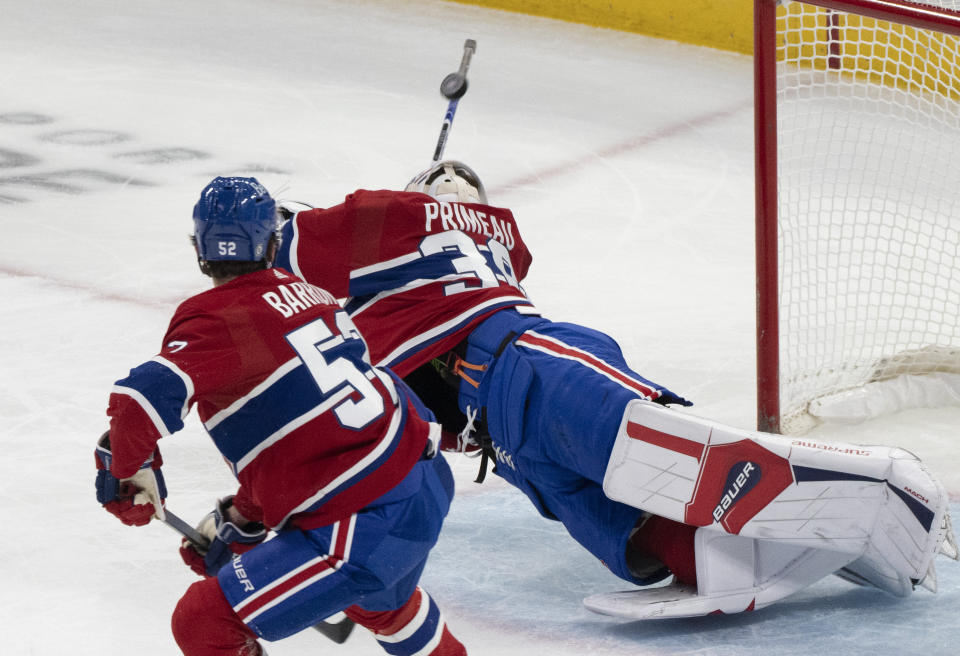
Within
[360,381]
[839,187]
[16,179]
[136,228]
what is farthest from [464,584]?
[16,179]

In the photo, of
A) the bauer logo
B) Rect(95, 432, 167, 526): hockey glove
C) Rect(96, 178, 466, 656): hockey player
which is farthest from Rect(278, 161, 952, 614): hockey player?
Rect(95, 432, 167, 526): hockey glove

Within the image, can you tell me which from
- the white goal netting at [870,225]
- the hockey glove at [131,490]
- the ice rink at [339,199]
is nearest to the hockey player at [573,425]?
the ice rink at [339,199]

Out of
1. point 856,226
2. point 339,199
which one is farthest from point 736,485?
point 339,199

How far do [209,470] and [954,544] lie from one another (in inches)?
64.1

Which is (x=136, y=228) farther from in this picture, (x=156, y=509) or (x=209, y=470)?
(x=156, y=509)

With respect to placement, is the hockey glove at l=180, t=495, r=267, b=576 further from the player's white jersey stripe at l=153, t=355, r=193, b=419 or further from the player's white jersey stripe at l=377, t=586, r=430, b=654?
the player's white jersey stripe at l=153, t=355, r=193, b=419

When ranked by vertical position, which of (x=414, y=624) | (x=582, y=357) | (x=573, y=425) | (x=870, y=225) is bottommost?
(x=414, y=624)

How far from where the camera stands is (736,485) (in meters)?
2.66

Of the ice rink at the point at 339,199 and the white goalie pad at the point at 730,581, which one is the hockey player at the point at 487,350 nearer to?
the white goalie pad at the point at 730,581

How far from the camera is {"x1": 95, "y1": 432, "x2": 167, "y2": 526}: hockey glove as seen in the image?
2127 millimetres

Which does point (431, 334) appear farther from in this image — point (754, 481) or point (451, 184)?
point (754, 481)

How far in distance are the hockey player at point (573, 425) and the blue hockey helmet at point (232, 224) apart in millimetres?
770

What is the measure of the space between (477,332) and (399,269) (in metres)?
0.21

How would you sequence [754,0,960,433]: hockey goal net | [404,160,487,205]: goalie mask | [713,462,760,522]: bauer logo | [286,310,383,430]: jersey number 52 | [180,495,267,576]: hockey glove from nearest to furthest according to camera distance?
[286,310,383,430]: jersey number 52 → [180,495,267,576]: hockey glove → [713,462,760,522]: bauer logo → [404,160,487,205]: goalie mask → [754,0,960,433]: hockey goal net
